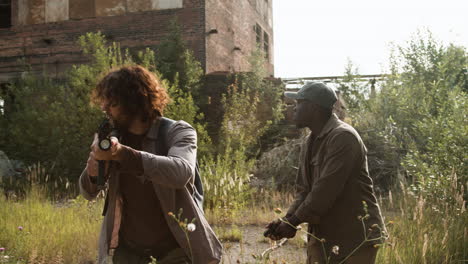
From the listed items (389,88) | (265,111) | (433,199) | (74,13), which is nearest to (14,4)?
(74,13)

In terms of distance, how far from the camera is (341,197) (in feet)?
8.82

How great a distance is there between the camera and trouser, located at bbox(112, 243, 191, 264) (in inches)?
89.4

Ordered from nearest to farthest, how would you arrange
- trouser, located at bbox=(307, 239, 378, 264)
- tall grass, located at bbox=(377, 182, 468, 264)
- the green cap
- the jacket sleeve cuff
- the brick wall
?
trouser, located at bbox=(307, 239, 378, 264), the jacket sleeve cuff, the green cap, tall grass, located at bbox=(377, 182, 468, 264), the brick wall

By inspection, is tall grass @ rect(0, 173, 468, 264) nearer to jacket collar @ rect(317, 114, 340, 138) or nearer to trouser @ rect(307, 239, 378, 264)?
trouser @ rect(307, 239, 378, 264)

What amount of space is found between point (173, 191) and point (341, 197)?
3.52 ft

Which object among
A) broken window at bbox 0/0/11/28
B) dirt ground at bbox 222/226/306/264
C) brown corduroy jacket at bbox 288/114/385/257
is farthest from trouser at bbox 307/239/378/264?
broken window at bbox 0/0/11/28

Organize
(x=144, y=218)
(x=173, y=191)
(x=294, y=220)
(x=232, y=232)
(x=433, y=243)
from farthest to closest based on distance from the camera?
(x=232, y=232) → (x=433, y=243) → (x=294, y=220) → (x=144, y=218) → (x=173, y=191)

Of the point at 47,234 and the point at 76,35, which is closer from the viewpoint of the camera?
the point at 47,234

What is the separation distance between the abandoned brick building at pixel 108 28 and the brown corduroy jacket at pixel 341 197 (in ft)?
45.9

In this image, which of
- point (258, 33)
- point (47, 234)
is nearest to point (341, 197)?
point (47, 234)

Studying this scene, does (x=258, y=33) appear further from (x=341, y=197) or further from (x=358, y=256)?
(x=358, y=256)

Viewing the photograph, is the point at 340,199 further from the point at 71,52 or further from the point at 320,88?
the point at 71,52

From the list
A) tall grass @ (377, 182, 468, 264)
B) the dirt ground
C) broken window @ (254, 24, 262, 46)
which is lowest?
the dirt ground

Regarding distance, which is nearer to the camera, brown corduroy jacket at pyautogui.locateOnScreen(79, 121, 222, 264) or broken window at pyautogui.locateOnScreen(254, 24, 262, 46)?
brown corduroy jacket at pyautogui.locateOnScreen(79, 121, 222, 264)
